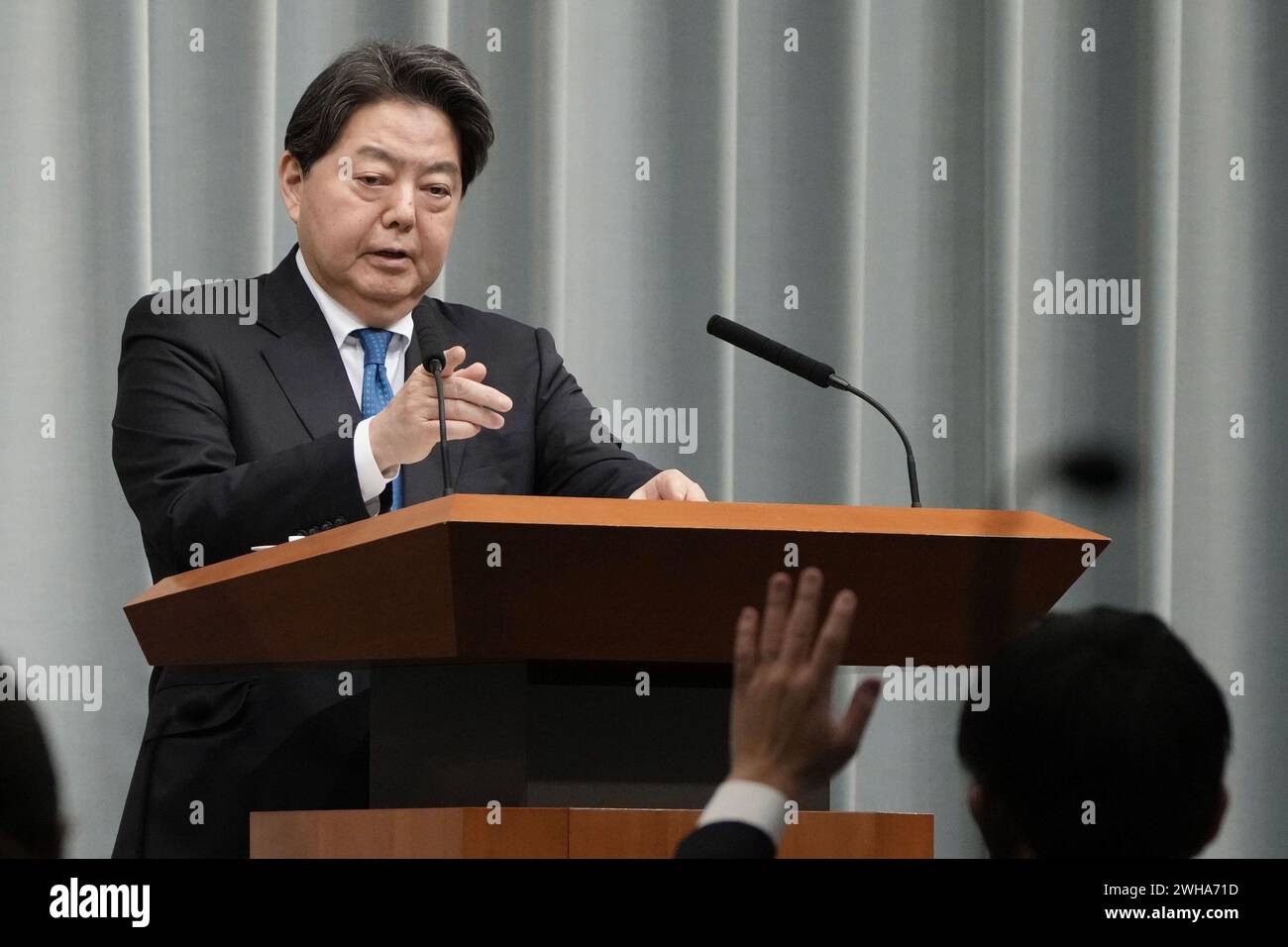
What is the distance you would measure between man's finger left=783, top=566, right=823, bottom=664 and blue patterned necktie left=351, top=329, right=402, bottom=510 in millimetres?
1187

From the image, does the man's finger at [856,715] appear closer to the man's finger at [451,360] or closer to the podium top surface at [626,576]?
the podium top surface at [626,576]

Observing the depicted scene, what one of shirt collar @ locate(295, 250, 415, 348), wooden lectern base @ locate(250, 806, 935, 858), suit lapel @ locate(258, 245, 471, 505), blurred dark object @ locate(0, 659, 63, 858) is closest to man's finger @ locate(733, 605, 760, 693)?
wooden lectern base @ locate(250, 806, 935, 858)

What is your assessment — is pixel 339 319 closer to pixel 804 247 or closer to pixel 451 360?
pixel 451 360

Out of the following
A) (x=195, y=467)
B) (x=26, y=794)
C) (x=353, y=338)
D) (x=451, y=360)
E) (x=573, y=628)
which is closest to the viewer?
(x=26, y=794)

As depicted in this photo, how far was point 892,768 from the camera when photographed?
10.2 ft

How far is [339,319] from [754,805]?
4.65 feet

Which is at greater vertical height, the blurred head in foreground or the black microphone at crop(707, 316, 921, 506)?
the black microphone at crop(707, 316, 921, 506)

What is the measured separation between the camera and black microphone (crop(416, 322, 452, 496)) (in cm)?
140

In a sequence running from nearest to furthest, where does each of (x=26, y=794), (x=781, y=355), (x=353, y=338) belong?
1. (x=26, y=794)
2. (x=781, y=355)
3. (x=353, y=338)

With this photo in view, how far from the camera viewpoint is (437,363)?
4.72 feet

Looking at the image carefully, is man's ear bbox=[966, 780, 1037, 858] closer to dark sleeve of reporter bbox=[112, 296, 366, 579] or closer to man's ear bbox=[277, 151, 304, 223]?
dark sleeve of reporter bbox=[112, 296, 366, 579]

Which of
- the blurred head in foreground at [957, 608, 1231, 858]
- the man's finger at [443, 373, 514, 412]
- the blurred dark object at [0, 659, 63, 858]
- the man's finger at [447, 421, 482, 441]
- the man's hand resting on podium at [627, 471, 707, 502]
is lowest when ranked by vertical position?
the blurred dark object at [0, 659, 63, 858]

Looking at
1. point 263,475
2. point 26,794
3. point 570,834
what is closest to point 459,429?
point 263,475
